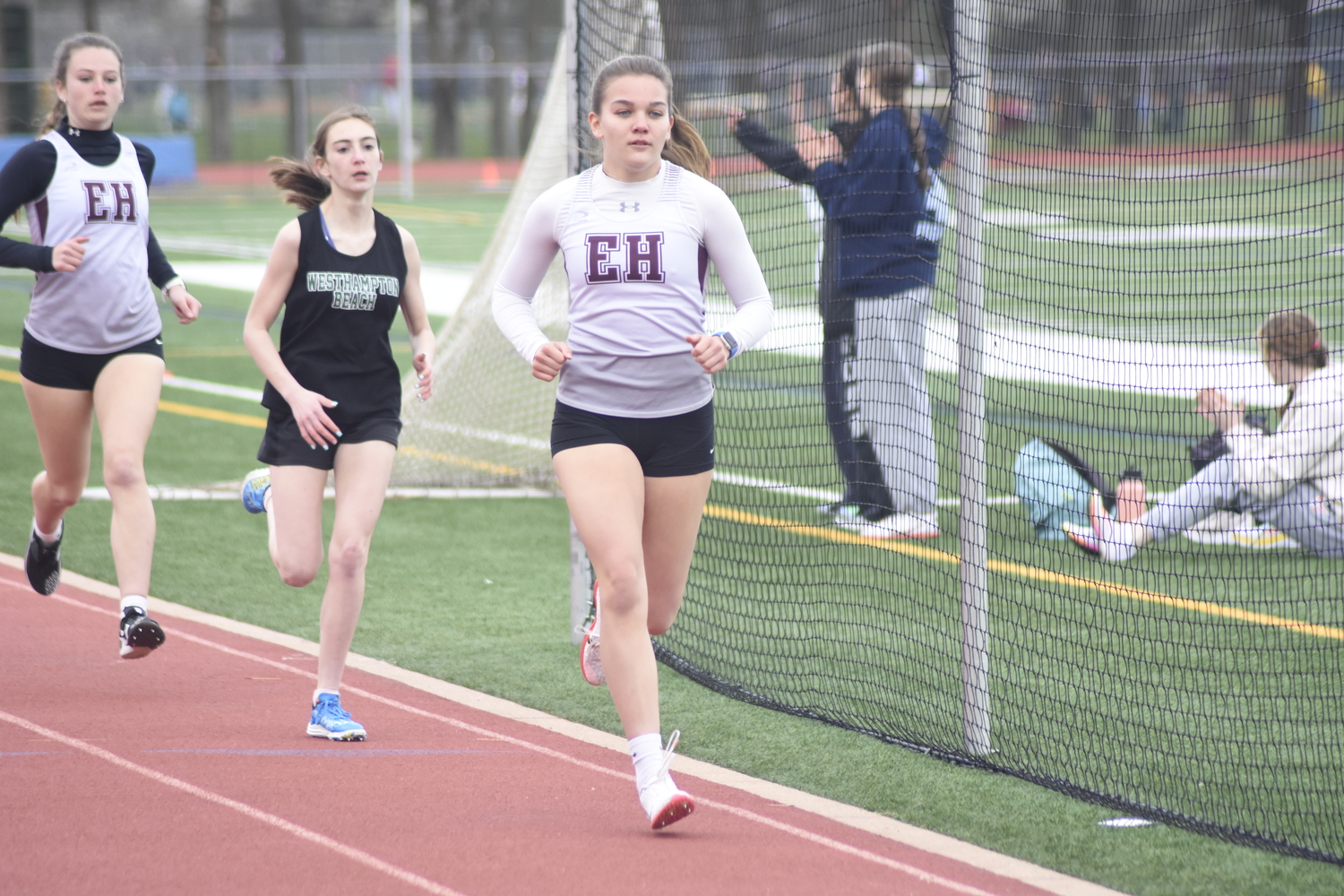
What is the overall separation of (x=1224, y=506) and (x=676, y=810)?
4.22 m

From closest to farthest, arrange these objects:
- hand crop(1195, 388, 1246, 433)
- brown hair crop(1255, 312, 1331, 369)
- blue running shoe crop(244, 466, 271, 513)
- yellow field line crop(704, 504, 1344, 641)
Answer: blue running shoe crop(244, 466, 271, 513), yellow field line crop(704, 504, 1344, 641), hand crop(1195, 388, 1246, 433), brown hair crop(1255, 312, 1331, 369)

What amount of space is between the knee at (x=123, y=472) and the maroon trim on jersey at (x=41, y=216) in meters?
0.90

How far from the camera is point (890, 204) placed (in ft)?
26.1

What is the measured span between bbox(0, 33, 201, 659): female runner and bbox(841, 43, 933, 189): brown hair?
10.6 ft

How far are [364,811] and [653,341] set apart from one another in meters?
1.57

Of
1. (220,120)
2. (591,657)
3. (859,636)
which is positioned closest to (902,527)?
(859,636)

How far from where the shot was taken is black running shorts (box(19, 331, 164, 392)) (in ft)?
19.6

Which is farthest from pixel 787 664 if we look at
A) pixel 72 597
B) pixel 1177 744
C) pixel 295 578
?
pixel 72 597

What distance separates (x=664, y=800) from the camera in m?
4.37

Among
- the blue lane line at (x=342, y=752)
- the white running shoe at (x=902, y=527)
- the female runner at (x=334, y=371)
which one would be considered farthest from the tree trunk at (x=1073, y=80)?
the blue lane line at (x=342, y=752)

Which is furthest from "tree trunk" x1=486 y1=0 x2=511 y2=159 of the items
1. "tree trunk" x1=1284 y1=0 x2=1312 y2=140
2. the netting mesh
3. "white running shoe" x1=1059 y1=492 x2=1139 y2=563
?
"white running shoe" x1=1059 y1=492 x2=1139 y2=563

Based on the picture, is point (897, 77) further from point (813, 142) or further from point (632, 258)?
point (632, 258)

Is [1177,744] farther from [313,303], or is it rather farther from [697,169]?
[313,303]

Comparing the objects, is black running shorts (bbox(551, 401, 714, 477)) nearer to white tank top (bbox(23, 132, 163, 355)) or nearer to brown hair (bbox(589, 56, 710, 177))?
brown hair (bbox(589, 56, 710, 177))
